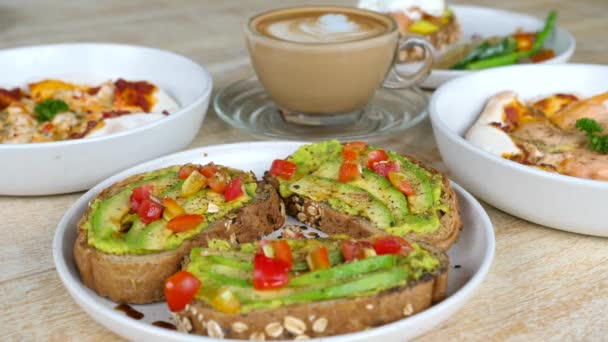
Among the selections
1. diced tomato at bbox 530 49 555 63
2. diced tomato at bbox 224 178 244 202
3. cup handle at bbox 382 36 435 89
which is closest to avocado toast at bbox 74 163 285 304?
diced tomato at bbox 224 178 244 202

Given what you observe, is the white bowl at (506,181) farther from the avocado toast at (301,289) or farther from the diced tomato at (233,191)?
the diced tomato at (233,191)

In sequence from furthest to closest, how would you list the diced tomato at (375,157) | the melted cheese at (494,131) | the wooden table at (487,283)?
1. the melted cheese at (494,131)
2. the diced tomato at (375,157)
3. the wooden table at (487,283)

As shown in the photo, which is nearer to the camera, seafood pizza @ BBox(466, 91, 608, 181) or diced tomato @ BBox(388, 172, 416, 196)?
diced tomato @ BBox(388, 172, 416, 196)

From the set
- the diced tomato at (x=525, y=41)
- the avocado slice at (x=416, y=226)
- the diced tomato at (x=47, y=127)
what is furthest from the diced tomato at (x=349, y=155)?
the diced tomato at (x=525, y=41)

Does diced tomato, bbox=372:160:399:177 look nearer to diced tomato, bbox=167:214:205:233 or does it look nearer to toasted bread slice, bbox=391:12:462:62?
diced tomato, bbox=167:214:205:233

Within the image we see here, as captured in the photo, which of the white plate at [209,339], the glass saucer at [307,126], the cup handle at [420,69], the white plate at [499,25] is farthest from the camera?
the white plate at [499,25]

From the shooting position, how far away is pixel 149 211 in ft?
6.19

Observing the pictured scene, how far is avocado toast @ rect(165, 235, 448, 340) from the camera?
154 centimetres

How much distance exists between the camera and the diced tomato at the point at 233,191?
205 centimetres

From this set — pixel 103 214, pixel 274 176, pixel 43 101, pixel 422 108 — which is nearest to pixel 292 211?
pixel 274 176

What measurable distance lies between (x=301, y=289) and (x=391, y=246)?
0.27 metres

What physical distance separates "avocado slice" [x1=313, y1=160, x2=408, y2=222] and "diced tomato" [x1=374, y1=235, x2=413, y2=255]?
0.24m

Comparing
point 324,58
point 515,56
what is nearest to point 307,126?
point 324,58

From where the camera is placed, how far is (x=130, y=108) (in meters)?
2.78
